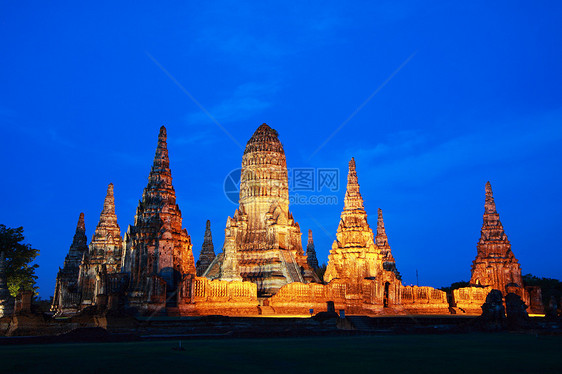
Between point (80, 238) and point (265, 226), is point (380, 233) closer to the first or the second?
point (265, 226)

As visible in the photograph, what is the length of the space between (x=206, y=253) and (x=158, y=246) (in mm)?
19962

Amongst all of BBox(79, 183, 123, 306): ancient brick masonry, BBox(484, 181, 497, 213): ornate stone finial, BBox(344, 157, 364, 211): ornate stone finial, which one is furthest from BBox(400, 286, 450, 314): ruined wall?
BBox(79, 183, 123, 306): ancient brick masonry

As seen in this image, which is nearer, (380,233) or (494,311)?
(494,311)

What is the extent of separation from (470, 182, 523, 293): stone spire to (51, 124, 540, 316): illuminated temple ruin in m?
0.10

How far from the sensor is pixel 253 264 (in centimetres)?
5309

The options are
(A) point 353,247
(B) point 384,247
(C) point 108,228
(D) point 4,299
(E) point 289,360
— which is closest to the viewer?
(E) point 289,360

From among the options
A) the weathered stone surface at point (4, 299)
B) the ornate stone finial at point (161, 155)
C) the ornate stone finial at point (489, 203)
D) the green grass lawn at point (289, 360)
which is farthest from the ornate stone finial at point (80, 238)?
the green grass lawn at point (289, 360)

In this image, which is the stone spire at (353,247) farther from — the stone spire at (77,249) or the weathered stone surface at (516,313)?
the stone spire at (77,249)

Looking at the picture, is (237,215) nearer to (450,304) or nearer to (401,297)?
(401,297)

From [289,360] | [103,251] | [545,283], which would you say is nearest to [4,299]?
[103,251]

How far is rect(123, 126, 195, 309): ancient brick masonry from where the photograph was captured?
39.9 m

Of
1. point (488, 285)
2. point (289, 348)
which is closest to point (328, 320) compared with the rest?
point (289, 348)

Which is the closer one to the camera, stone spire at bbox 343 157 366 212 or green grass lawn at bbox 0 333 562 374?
green grass lawn at bbox 0 333 562 374

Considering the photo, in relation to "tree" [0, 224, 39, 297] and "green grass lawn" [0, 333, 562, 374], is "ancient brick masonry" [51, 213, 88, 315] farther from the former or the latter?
"green grass lawn" [0, 333, 562, 374]
